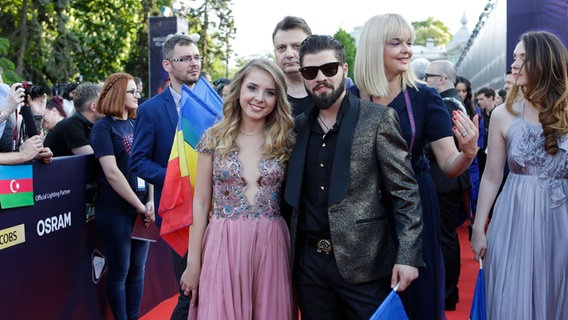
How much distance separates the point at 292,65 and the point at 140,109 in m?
1.16

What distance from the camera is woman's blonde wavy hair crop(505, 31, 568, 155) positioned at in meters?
3.61

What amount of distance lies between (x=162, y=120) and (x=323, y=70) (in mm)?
1862

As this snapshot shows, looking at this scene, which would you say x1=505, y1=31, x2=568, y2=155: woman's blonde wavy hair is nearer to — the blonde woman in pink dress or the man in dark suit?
the blonde woman in pink dress

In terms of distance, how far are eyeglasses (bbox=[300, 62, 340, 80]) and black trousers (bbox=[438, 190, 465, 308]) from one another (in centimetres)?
332

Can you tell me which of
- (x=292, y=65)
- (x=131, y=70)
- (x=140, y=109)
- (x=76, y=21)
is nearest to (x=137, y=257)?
(x=140, y=109)

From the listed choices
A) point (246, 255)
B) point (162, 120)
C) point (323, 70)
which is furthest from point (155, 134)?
point (323, 70)

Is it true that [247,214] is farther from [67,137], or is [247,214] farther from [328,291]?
[67,137]

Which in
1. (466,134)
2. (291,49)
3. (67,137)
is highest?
(291,49)

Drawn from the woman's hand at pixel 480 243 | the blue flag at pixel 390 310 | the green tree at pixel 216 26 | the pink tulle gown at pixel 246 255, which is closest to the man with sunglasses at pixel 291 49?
the pink tulle gown at pixel 246 255

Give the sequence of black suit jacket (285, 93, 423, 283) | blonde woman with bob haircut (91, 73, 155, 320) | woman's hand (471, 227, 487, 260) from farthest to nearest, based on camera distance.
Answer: blonde woman with bob haircut (91, 73, 155, 320)
woman's hand (471, 227, 487, 260)
black suit jacket (285, 93, 423, 283)

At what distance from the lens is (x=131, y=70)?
28000 millimetres

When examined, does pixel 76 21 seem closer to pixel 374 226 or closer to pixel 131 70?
pixel 131 70

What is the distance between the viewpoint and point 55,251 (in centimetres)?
468

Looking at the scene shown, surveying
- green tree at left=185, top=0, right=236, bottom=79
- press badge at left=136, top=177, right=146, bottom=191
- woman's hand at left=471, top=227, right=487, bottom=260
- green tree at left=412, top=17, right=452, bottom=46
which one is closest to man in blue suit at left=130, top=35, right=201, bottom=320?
press badge at left=136, top=177, right=146, bottom=191
